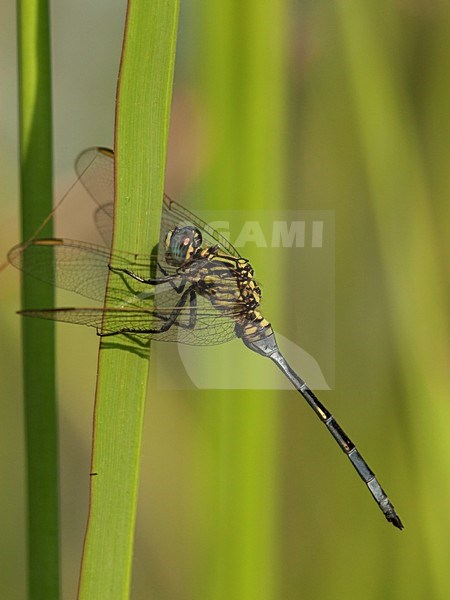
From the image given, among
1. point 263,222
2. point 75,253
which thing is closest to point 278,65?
point 263,222

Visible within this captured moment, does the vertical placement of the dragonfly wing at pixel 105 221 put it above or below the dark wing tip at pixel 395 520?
above

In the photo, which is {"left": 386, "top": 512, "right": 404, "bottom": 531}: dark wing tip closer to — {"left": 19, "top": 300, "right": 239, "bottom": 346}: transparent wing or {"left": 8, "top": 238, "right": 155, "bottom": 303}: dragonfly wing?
{"left": 19, "top": 300, "right": 239, "bottom": 346}: transparent wing

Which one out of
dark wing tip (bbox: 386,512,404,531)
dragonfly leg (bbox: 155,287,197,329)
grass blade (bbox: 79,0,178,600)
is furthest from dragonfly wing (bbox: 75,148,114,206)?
dark wing tip (bbox: 386,512,404,531)

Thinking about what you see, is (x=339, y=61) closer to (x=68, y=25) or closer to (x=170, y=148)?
(x=170, y=148)

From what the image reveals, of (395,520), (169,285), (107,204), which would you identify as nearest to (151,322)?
(169,285)

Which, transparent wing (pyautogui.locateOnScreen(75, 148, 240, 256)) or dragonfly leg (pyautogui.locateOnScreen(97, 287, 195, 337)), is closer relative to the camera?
dragonfly leg (pyautogui.locateOnScreen(97, 287, 195, 337))

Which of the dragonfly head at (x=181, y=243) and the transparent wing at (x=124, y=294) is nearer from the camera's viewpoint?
the transparent wing at (x=124, y=294)

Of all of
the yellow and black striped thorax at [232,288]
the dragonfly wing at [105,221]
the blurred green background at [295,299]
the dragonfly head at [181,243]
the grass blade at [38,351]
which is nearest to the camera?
the grass blade at [38,351]

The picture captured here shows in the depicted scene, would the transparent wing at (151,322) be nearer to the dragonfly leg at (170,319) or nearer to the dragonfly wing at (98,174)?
the dragonfly leg at (170,319)

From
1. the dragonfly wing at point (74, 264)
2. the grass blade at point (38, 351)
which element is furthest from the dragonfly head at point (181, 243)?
the grass blade at point (38, 351)
